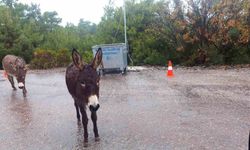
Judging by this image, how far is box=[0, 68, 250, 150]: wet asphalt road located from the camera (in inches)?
251

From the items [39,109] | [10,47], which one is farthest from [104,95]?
[10,47]

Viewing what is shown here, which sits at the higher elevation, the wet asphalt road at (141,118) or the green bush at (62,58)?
the green bush at (62,58)

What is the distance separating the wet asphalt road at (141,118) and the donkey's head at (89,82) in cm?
86

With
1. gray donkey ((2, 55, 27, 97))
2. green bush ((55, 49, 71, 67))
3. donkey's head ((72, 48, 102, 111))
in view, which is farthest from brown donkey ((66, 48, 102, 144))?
green bush ((55, 49, 71, 67))

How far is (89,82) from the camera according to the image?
587 centimetres

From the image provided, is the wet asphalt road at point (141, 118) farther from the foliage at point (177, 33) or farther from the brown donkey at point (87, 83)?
the foliage at point (177, 33)

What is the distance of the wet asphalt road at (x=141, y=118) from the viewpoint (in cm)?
637

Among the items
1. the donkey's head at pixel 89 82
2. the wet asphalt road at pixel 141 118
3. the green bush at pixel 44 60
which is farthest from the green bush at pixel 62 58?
the donkey's head at pixel 89 82

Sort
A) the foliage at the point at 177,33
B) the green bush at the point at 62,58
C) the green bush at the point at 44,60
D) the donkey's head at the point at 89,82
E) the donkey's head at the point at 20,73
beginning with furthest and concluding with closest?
1. the green bush at the point at 62,58
2. the green bush at the point at 44,60
3. the foliage at the point at 177,33
4. the donkey's head at the point at 20,73
5. the donkey's head at the point at 89,82

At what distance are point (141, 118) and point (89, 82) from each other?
8.59ft

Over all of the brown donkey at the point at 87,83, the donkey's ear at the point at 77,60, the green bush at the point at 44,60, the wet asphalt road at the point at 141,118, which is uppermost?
the donkey's ear at the point at 77,60

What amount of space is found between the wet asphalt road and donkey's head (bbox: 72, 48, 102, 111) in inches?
34.0

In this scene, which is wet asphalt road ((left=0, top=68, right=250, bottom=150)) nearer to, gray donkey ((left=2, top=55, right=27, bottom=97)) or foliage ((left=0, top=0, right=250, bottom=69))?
gray donkey ((left=2, top=55, right=27, bottom=97))

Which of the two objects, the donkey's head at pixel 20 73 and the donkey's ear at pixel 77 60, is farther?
the donkey's head at pixel 20 73
